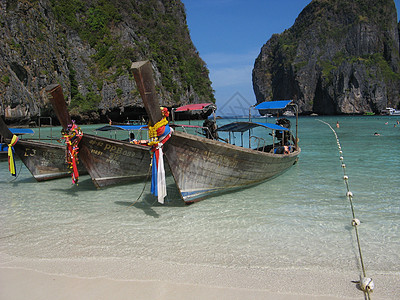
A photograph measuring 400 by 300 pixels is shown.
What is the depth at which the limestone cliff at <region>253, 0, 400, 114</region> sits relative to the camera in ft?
313

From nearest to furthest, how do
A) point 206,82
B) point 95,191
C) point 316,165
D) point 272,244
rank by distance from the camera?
point 272,244, point 95,191, point 316,165, point 206,82

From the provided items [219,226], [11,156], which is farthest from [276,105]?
[11,156]

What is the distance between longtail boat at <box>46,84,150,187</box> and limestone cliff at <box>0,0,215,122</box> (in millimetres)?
27844

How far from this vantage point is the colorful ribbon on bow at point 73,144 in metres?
7.89

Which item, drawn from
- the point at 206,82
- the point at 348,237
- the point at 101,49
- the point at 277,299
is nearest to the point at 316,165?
the point at 348,237

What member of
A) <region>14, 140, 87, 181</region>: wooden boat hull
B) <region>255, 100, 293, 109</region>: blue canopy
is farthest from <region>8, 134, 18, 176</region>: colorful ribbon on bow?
<region>255, 100, 293, 109</region>: blue canopy

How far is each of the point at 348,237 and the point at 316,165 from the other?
7.77 metres

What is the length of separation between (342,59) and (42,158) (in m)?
124

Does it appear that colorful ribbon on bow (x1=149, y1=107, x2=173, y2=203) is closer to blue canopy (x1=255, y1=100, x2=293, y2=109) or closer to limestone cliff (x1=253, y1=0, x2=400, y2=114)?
blue canopy (x1=255, y1=100, x2=293, y2=109)

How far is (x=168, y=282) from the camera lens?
4.00m

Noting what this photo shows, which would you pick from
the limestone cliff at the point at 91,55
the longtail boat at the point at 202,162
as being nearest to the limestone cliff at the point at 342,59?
the limestone cliff at the point at 91,55

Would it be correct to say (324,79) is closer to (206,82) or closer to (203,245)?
(206,82)

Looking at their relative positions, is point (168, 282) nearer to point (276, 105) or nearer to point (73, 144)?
point (73, 144)

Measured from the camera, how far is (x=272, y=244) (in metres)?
5.09
